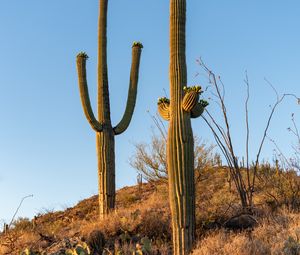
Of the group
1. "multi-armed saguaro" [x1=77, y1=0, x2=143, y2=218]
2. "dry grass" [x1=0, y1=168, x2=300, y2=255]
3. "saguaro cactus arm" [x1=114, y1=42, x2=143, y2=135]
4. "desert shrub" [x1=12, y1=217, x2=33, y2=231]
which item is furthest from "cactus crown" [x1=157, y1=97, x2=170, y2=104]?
"desert shrub" [x1=12, y1=217, x2=33, y2=231]

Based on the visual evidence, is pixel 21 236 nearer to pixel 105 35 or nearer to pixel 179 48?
pixel 105 35

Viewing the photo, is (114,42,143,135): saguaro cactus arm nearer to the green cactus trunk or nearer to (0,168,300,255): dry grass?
(0,168,300,255): dry grass

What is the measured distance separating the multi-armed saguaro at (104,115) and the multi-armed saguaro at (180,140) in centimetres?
345

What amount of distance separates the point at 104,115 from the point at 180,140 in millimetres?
4522

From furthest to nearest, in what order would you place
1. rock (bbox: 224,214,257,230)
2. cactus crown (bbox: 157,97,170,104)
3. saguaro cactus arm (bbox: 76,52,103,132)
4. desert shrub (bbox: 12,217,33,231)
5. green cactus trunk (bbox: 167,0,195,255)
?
1. desert shrub (bbox: 12,217,33,231)
2. saguaro cactus arm (bbox: 76,52,103,132)
3. rock (bbox: 224,214,257,230)
4. cactus crown (bbox: 157,97,170,104)
5. green cactus trunk (bbox: 167,0,195,255)

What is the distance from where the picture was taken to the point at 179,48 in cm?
1042

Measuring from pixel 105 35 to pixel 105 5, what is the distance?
1.01 m

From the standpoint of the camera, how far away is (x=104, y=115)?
1388cm

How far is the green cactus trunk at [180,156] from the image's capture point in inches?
376

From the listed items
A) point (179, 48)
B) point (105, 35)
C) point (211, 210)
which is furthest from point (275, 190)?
point (105, 35)

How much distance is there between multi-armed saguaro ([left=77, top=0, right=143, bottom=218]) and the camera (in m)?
13.4

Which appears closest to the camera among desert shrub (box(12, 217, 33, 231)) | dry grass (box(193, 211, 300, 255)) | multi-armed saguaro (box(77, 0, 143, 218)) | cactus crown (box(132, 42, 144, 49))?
dry grass (box(193, 211, 300, 255))

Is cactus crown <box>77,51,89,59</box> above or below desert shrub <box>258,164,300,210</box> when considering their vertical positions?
above

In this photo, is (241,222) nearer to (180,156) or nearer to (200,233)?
(200,233)
